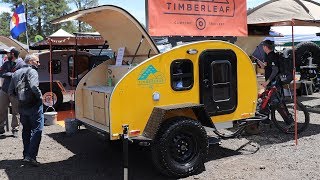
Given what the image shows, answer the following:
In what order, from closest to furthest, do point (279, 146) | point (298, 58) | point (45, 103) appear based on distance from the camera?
point (279, 146)
point (45, 103)
point (298, 58)

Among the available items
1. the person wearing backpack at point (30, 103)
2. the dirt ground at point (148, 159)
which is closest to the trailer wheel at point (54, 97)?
the dirt ground at point (148, 159)

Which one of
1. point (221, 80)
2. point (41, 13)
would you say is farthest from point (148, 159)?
point (41, 13)

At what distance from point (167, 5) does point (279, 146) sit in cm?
338

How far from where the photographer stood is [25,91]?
651 centimetres

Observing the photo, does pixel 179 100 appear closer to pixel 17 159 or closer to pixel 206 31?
pixel 206 31

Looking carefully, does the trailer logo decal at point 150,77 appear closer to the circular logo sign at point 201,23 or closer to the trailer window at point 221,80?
the trailer window at point 221,80

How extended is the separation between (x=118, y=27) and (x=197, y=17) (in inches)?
54.1

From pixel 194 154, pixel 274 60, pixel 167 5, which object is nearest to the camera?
pixel 194 154

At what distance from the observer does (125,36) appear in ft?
23.5

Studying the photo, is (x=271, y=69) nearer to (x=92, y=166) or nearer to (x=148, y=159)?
(x=148, y=159)

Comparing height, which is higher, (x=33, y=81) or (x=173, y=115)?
(x=33, y=81)

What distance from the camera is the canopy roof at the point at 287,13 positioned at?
8266mm

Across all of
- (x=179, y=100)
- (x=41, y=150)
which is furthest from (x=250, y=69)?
(x=41, y=150)

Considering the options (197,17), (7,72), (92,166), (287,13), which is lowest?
(92,166)
